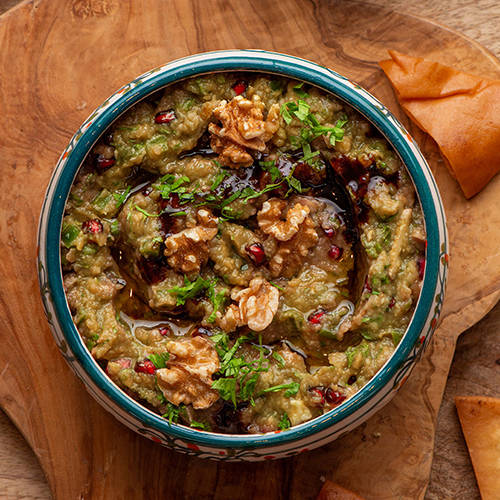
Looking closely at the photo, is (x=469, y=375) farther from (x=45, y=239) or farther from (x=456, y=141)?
(x=45, y=239)

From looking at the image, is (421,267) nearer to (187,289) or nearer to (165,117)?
(187,289)

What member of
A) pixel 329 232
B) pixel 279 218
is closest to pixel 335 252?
pixel 329 232

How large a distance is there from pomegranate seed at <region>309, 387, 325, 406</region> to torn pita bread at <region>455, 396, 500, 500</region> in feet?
3.31

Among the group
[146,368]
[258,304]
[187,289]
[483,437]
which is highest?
[187,289]

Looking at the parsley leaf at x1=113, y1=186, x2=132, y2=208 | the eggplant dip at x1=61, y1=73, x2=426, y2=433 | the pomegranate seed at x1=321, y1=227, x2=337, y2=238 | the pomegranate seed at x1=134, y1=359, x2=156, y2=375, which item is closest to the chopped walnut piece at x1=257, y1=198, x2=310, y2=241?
the eggplant dip at x1=61, y1=73, x2=426, y2=433

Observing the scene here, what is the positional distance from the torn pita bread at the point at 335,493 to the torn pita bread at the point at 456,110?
5.03 ft

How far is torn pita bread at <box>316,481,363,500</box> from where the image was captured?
2682 mm

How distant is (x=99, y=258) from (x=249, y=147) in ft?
2.45

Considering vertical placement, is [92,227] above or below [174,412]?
above

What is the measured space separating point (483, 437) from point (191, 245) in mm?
1778

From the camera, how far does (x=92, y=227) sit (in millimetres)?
2271

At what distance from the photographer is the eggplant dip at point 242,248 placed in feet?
7.41

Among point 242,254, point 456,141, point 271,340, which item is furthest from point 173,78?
point 456,141

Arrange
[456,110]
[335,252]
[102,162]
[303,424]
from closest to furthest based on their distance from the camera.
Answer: [303,424] → [102,162] → [335,252] → [456,110]
